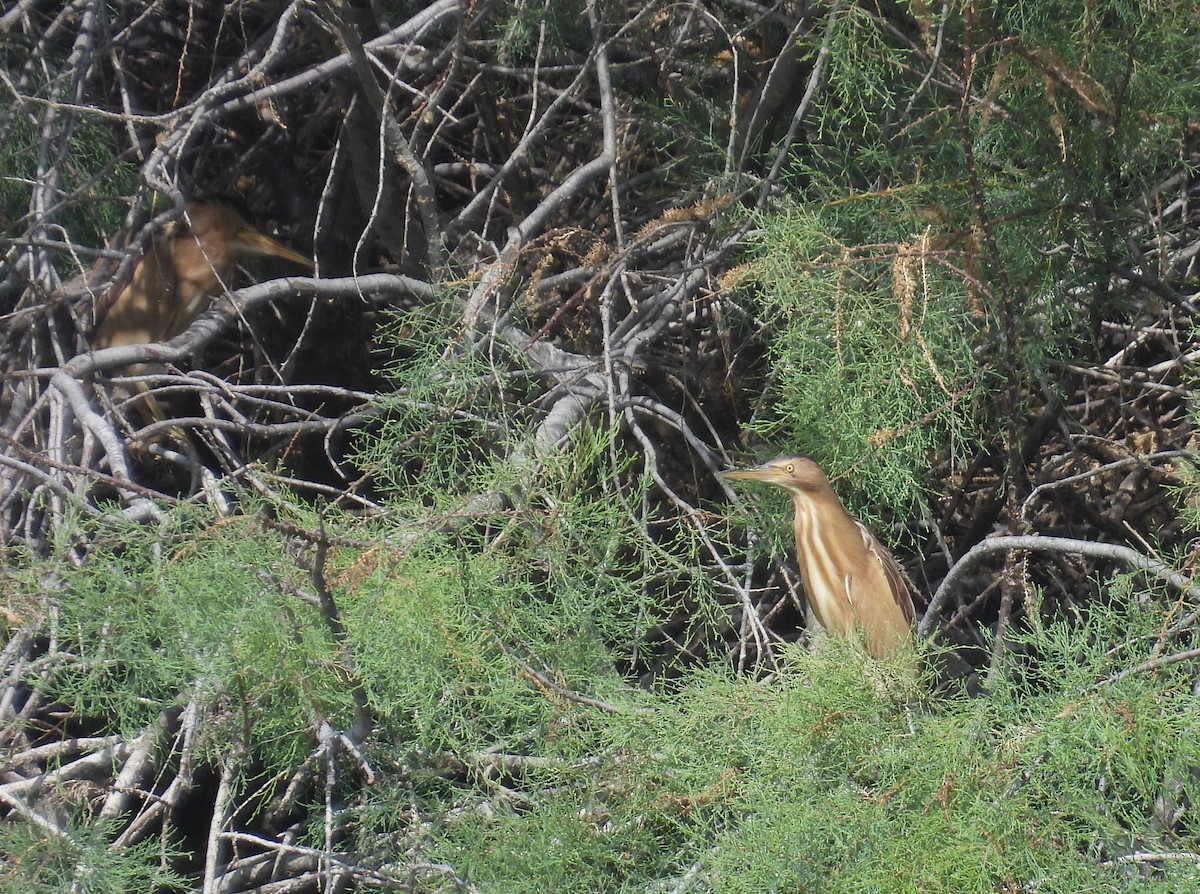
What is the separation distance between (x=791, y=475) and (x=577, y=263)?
0.76m

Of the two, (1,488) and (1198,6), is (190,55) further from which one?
(1198,6)

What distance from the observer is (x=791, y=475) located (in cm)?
227

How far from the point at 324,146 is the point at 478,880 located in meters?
2.08

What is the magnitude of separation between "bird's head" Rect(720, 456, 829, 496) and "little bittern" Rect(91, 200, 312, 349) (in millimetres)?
1265

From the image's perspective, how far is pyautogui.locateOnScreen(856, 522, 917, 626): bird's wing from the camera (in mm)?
2410

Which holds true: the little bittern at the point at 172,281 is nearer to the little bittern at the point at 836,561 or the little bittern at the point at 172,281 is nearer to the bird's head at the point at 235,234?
the bird's head at the point at 235,234

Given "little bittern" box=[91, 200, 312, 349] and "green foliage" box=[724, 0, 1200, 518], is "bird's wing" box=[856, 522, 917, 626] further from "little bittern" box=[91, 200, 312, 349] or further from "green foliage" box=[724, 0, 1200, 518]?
"little bittern" box=[91, 200, 312, 349]

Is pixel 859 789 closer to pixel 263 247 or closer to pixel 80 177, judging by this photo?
pixel 80 177

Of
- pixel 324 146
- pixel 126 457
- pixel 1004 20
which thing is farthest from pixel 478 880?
pixel 324 146

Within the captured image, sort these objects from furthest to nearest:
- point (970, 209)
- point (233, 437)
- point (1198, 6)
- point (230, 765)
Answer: point (233, 437) < point (970, 209) < point (1198, 6) < point (230, 765)

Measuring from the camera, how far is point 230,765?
175cm

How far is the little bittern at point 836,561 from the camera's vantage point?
2.27 m

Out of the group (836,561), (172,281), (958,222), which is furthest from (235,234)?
(958,222)

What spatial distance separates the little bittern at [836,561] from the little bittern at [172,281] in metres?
1.32
